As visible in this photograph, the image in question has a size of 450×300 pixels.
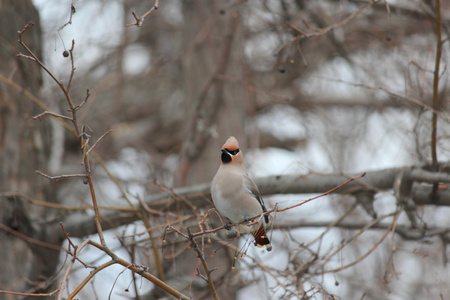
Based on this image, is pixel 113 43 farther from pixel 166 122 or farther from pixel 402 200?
pixel 402 200

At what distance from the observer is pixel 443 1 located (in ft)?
26.0

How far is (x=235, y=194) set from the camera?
3.58m

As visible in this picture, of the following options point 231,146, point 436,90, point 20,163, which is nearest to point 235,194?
point 231,146

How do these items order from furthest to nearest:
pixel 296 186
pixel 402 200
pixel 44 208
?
1. pixel 44 208
2. pixel 296 186
3. pixel 402 200

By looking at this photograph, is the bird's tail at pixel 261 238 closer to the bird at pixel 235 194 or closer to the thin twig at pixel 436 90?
the bird at pixel 235 194

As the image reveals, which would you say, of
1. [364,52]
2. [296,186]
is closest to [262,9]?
[364,52]

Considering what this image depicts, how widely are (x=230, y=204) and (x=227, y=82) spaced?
326cm

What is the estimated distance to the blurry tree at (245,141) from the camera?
4.48 meters

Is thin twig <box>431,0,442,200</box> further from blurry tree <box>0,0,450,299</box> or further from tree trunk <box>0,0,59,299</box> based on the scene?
tree trunk <box>0,0,59,299</box>

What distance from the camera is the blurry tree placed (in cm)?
448

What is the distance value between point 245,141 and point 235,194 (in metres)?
3.17

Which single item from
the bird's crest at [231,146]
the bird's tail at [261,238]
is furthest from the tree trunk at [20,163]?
the bird's tail at [261,238]

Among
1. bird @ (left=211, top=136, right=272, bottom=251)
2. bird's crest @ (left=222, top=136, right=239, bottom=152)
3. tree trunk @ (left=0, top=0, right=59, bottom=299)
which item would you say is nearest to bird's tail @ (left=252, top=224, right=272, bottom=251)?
bird @ (left=211, top=136, right=272, bottom=251)

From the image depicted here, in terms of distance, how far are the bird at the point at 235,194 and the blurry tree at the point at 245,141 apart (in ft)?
0.55
